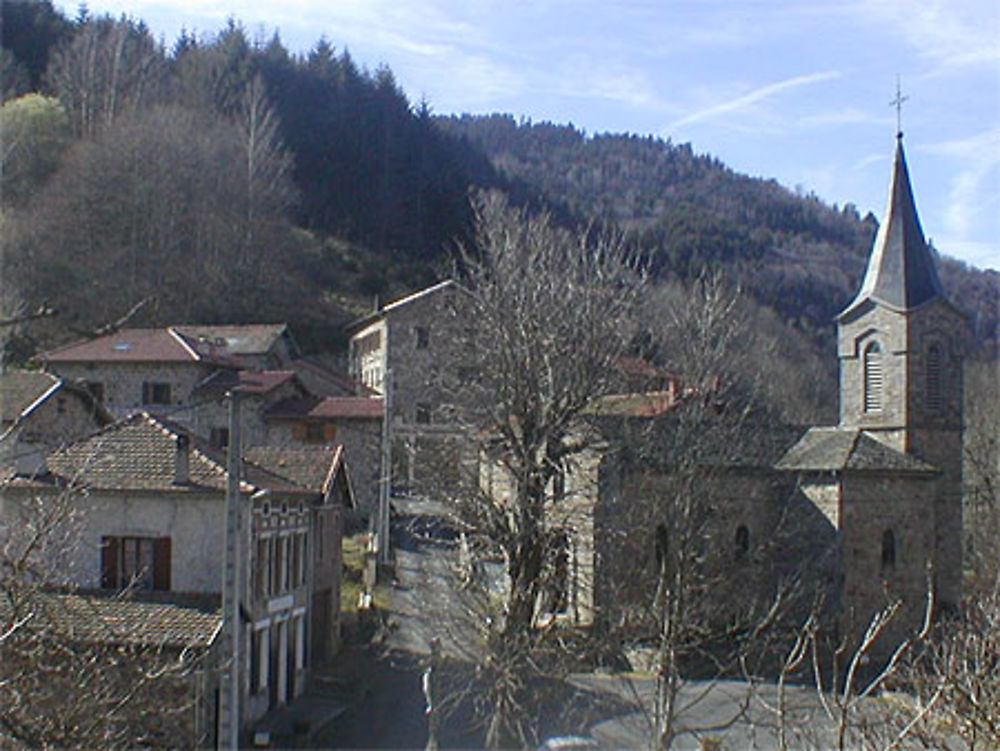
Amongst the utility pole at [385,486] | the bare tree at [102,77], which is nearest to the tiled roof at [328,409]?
the utility pole at [385,486]

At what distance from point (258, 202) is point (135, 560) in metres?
50.2

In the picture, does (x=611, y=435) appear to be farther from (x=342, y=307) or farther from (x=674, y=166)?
(x=674, y=166)

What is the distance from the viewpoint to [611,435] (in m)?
28.2

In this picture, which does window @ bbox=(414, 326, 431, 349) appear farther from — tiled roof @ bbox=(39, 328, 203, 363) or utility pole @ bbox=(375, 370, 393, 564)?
utility pole @ bbox=(375, 370, 393, 564)

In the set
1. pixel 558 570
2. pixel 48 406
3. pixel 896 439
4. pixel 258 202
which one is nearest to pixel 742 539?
pixel 896 439

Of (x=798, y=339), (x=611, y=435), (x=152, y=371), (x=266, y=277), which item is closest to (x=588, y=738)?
(x=611, y=435)

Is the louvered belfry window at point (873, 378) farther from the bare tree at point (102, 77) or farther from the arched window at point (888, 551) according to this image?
the bare tree at point (102, 77)

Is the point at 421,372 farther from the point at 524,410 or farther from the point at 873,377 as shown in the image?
the point at 524,410

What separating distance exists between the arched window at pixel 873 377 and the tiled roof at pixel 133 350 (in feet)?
72.0

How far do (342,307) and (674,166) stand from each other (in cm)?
8687

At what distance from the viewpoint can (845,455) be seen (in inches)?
1294

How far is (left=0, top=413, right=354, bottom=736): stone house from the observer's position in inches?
867

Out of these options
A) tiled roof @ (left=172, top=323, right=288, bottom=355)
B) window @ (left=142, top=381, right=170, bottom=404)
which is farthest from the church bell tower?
tiled roof @ (left=172, top=323, right=288, bottom=355)

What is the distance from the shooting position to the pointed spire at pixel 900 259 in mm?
35312
